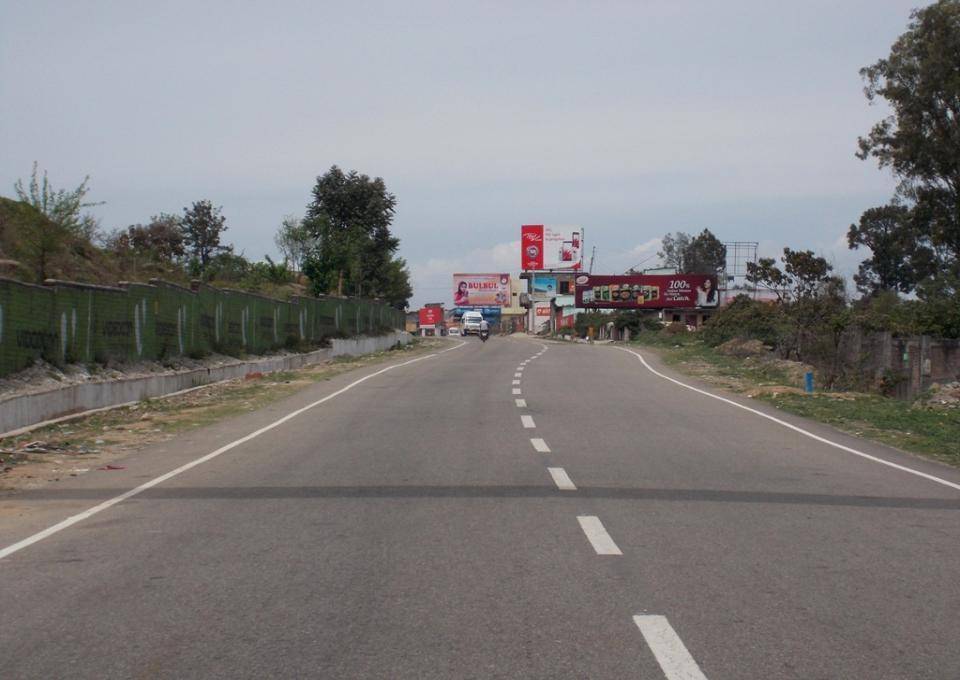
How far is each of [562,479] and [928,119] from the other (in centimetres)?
4430

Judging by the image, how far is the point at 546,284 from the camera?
472ft

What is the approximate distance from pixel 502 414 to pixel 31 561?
42.1 ft

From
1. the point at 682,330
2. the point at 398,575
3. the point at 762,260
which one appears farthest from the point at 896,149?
the point at 398,575

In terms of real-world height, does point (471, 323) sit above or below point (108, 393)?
above

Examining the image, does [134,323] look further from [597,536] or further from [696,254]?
[696,254]

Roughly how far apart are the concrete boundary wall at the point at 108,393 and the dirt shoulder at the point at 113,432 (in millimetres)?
247

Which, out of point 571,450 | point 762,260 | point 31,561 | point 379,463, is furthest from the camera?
point 762,260

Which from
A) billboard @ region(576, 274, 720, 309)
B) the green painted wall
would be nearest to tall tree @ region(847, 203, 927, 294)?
billboard @ region(576, 274, 720, 309)

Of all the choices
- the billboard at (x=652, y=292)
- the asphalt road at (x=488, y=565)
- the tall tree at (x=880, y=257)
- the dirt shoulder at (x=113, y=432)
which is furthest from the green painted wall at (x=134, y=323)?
the billboard at (x=652, y=292)

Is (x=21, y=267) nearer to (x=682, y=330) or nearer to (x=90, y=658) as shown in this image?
(x=90, y=658)

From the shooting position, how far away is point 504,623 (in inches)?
250

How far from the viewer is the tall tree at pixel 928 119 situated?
48656 millimetres

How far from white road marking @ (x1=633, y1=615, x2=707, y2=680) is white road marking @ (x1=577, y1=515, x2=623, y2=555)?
188 cm

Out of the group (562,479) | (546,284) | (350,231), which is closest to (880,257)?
(350,231)
